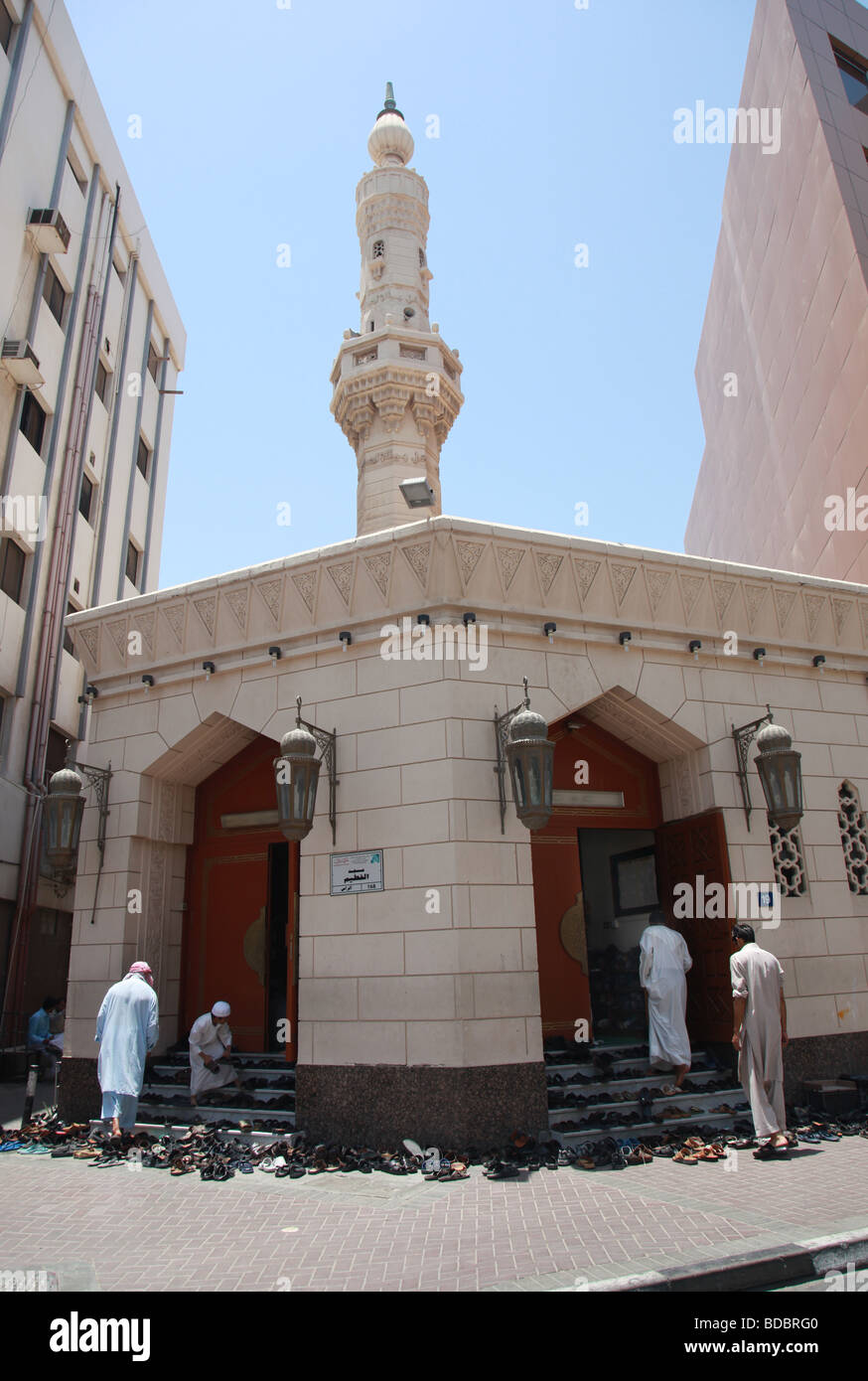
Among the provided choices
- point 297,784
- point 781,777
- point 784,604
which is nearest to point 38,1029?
point 297,784

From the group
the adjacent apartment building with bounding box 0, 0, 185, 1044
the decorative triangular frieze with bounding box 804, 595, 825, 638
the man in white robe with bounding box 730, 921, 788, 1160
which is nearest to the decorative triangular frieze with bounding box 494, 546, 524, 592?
the decorative triangular frieze with bounding box 804, 595, 825, 638

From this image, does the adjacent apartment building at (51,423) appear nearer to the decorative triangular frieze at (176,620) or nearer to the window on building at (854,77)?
the decorative triangular frieze at (176,620)

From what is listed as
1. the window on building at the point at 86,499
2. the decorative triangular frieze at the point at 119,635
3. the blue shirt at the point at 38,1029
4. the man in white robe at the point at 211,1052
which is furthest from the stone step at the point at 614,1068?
the window on building at the point at 86,499

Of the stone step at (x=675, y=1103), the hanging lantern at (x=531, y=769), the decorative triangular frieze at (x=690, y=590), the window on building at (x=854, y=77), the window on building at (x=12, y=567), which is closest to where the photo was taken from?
the hanging lantern at (x=531, y=769)

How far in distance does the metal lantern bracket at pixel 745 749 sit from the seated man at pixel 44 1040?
32.5ft

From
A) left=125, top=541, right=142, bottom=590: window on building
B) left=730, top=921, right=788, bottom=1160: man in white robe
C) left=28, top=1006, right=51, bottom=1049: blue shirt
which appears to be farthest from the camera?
left=125, top=541, right=142, bottom=590: window on building

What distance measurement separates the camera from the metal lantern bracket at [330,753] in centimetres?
796

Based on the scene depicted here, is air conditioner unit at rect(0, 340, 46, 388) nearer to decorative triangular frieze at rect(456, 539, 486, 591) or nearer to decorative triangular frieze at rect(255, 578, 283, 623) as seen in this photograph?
decorative triangular frieze at rect(255, 578, 283, 623)

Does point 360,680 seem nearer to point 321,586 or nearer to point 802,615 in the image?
point 321,586

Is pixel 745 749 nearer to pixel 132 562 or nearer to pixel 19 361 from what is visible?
pixel 19 361

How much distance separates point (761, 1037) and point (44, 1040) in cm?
1020

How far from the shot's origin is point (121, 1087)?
743 cm

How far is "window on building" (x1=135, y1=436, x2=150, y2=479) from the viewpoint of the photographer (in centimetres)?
2114

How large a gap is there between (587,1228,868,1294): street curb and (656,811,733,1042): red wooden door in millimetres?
3819
